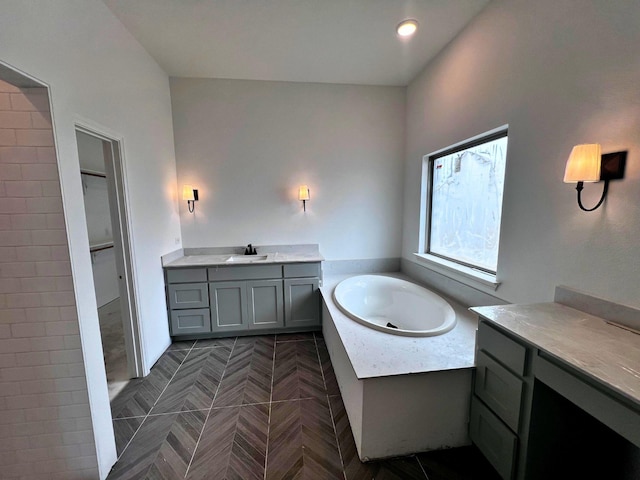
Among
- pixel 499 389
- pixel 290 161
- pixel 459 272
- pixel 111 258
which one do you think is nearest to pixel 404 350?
pixel 499 389

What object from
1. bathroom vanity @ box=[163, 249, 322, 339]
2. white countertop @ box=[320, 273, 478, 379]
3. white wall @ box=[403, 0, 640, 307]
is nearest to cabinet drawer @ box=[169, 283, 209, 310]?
bathroom vanity @ box=[163, 249, 322, 339]

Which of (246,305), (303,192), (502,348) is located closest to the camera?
(502,348)

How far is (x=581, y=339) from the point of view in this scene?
3.65ft

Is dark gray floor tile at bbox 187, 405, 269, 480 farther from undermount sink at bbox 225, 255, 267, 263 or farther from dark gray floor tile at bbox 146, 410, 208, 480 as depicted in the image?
undermount sink at bbox 225, 255, 267, 263

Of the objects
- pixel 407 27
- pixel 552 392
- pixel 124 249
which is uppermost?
pixel 407 27

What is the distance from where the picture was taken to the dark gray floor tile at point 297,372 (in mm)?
2085

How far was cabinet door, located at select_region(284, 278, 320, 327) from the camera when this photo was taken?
2957 millimetres

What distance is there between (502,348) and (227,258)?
2.71 metres

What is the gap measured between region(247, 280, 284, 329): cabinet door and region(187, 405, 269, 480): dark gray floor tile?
1055 mm

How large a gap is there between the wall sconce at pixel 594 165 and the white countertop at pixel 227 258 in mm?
2181

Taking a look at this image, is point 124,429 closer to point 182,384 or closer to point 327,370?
point 182,384

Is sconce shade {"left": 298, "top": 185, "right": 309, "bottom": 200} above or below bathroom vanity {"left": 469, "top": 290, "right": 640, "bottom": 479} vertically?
above

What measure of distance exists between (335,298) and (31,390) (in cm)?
207

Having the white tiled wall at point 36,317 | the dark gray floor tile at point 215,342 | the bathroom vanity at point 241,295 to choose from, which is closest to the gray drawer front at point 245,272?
the bathroom vanity at point 241,295
